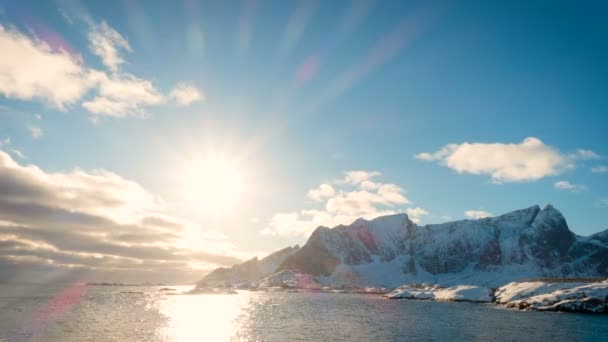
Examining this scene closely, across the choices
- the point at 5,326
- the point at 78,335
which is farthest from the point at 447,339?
the point at 5,326

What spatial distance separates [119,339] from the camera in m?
68.8

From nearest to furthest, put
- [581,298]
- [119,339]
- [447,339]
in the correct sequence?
[119,339] < [447,339] < [581,298]

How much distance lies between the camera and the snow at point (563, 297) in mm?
136625

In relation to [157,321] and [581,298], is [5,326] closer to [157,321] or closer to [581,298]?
[157,321]

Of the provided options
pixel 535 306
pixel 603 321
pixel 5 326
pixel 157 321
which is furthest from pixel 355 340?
pixel 535 306

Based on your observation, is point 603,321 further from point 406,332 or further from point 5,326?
point 5,326

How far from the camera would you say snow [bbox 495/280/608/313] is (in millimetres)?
136625

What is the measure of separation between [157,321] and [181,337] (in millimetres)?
28055

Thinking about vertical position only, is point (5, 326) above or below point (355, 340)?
above

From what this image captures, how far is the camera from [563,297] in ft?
467

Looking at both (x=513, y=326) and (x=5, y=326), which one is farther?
(x=513, y=326)

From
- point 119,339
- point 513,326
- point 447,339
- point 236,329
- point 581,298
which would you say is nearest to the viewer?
point 119,339

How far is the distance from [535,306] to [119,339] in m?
134

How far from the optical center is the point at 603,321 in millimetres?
108750
